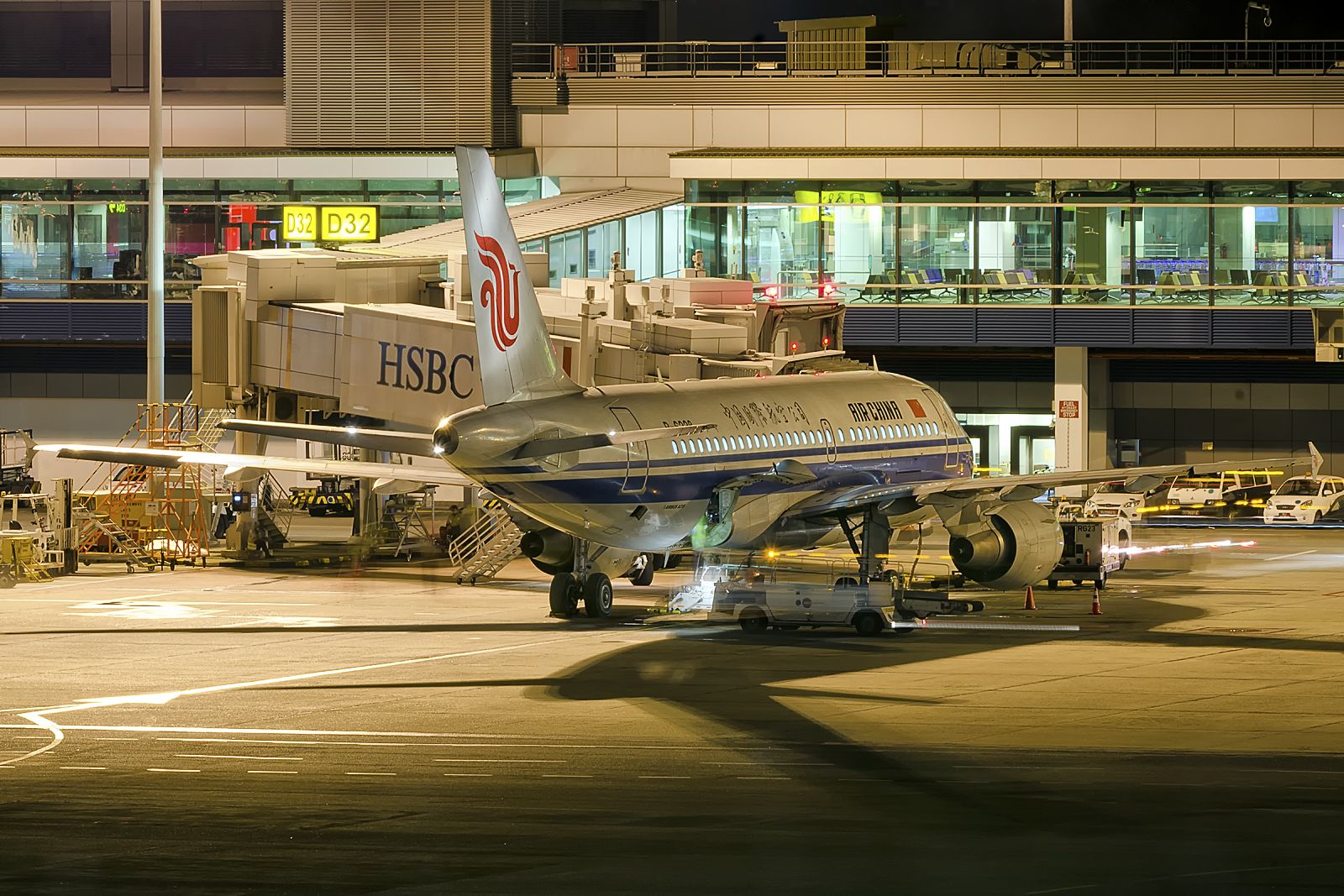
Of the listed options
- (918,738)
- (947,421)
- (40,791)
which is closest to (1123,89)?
(947,421)

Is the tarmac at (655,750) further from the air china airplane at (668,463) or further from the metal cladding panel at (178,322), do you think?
the metal cladding panel at (178,322)

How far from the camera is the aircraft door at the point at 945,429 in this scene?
180 feet

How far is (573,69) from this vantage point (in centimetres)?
8362

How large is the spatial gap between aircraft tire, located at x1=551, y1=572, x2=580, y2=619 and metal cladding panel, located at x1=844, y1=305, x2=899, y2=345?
33.7 meters

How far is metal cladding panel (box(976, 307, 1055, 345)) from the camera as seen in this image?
3041 inches

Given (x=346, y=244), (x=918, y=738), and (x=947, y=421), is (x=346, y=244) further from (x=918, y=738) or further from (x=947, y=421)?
(x=918, y=738)

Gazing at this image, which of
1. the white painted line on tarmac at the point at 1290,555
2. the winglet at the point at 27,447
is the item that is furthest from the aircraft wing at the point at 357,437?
the winglet at the point at 27,447

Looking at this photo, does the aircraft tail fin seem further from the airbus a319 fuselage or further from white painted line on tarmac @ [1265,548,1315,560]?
white painted line on tarmac @ [1265,548,1315,560]

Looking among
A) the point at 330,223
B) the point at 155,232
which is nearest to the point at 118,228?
the point at 330,223

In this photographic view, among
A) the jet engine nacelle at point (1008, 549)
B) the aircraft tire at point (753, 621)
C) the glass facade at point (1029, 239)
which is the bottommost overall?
the aircraft tire at point (753, 621)

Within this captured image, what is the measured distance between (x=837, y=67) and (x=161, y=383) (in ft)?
115

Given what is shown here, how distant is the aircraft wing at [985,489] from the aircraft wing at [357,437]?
9828 mm

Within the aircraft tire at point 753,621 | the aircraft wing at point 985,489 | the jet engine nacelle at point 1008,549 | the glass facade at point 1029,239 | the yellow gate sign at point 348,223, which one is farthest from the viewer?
the glass facade at point 1029,239

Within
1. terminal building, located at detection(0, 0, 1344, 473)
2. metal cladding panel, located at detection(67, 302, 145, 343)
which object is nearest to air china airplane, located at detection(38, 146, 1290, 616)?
terminal building, located at detection(0, 0, 1344, 473)
